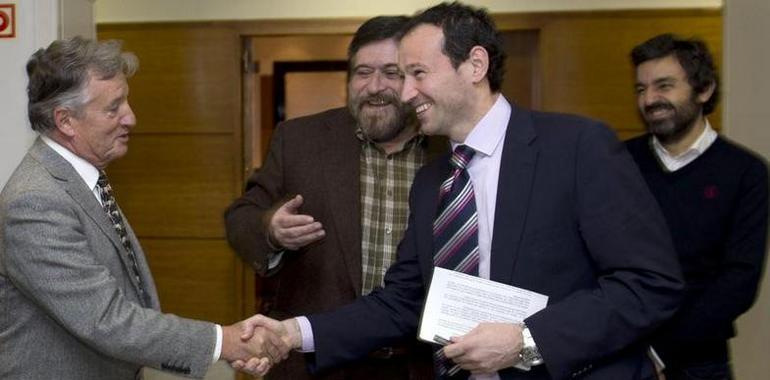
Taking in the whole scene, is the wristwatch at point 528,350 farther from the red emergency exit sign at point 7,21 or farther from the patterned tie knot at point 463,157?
the red emergency exit sign at point 7,21

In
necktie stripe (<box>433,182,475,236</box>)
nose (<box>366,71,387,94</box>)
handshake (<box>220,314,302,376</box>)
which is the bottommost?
handshake (<box>220,314,302,376</box>)

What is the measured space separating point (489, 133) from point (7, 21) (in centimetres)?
210

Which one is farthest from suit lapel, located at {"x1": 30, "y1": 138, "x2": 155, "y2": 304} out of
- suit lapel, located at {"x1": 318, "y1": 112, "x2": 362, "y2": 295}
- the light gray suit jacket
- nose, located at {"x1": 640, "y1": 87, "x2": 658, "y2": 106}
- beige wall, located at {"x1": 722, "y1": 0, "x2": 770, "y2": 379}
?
beige wall, located at {"x1": 722, "y1": 0, "x2": 770, "y2": 379}

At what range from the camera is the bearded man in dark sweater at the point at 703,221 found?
273cm

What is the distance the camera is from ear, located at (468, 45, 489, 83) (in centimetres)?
218

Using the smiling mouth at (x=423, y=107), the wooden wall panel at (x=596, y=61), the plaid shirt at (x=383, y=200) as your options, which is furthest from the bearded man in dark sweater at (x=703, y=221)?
the wooden wall panel at (x=596, y=61)

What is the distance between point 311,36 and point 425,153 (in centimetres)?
319

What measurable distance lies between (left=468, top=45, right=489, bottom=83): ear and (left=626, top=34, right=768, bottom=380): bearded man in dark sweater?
97 centimetres

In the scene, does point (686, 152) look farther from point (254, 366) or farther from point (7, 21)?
point (7, 21)

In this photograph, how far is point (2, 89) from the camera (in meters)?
3.44

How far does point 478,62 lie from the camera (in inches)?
85.7

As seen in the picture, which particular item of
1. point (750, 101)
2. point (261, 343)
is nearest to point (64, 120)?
point (261, 343)

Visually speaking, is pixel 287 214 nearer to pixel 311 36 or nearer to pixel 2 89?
pixel 2 89

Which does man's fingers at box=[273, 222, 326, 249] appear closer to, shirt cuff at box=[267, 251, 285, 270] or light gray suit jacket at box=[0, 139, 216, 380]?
shirt cuff at box=[267, 251, 285, 270]
